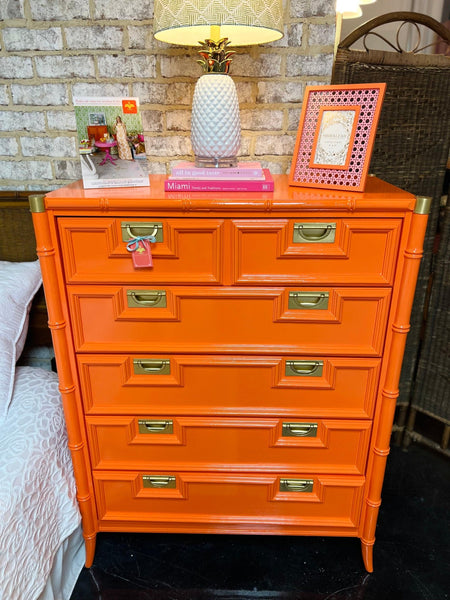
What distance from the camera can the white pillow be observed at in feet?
4.17

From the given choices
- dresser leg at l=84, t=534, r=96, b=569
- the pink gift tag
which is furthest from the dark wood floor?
the pink gift tag

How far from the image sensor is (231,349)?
118cm

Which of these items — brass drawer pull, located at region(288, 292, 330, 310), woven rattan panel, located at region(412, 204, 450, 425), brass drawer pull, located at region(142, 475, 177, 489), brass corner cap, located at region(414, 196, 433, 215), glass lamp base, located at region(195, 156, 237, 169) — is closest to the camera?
brass corner cap, located at region(414, 196, 433, 215)

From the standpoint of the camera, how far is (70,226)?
107cm

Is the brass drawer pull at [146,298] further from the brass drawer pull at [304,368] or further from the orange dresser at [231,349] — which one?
the brass drawer pull at [304,368]

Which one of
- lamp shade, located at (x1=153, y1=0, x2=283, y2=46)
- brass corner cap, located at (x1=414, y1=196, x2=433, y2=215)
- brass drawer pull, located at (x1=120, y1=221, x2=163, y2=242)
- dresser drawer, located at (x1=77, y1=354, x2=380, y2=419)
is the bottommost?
dresser drawer, located at (x1=77, y1=354, x2=380, y2=419)

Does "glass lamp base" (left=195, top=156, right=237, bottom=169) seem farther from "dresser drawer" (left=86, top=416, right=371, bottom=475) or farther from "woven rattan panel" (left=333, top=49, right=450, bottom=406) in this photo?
"dresser drawer" (left=86, top=416, right=371, bottom=475)

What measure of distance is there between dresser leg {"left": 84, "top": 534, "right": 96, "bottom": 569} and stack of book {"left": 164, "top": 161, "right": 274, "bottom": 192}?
1135 mm

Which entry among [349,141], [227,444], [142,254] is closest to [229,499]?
[227,444]

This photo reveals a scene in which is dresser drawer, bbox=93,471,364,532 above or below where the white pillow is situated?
below

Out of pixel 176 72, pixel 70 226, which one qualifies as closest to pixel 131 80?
pixel 176 72

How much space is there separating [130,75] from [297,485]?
148cm

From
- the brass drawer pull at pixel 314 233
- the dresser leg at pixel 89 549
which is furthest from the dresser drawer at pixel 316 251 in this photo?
the dresser leg at pixel 89 549

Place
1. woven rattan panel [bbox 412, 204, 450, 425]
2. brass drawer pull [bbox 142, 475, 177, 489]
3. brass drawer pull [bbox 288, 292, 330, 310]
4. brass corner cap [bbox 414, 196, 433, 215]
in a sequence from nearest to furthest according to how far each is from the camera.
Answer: brass corner cap [bbox 414, 196, 433, 215] < brass drawer pull [bbox 288, 292, 330, 310] < brass drawer pull [bbox 142, 475, 177, 489] < woven rattan panel [bbox 412, 204, 450, 425]
